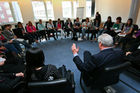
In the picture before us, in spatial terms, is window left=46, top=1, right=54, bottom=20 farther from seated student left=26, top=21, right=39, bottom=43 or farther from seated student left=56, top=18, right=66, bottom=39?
seated student left=26, top=21, right=39, bottom=43

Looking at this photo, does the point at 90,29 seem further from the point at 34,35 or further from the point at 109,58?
the point at 109,58

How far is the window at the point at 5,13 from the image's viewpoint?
4.65 m

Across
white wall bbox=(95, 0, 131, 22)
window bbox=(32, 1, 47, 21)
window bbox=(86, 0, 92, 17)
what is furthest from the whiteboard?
window bbox=(32, 1, 47, 21)

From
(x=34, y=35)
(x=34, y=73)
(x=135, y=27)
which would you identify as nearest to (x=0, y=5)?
(x=34, y=35)

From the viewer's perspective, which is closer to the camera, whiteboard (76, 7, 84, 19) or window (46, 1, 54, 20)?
window (46, 1, 54, 20)

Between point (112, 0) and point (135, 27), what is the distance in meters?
3.36

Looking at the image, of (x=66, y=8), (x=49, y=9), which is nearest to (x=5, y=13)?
(x=49, y=9)

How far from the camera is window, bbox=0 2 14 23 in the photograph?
4.65 m

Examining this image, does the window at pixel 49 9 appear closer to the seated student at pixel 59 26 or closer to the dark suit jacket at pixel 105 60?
the seated student at pixel 59 26

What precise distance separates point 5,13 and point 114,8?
264 inches

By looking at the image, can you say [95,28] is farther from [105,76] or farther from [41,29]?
[105,76]

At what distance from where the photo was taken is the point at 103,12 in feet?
21.4

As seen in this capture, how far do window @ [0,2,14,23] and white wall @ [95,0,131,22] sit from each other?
6.32 meters

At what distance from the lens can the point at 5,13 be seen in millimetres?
4773
